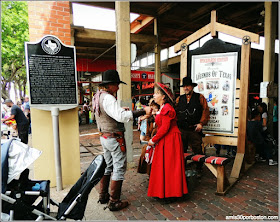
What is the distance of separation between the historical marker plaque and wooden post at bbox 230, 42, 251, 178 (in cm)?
330

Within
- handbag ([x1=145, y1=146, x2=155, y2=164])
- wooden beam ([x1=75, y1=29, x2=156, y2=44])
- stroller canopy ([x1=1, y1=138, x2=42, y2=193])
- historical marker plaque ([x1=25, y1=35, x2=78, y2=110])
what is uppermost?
wooden beam ([x1=75, y1=29, x2=156, y2=44])

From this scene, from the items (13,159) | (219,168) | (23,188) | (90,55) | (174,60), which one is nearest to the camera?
(13,159)

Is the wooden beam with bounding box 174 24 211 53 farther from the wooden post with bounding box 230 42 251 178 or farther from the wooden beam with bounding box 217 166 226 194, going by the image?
the wooden beam with bounding box 217 166 226 194

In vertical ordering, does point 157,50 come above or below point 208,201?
above

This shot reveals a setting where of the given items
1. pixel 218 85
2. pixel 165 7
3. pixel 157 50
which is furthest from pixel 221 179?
pixel 157 50

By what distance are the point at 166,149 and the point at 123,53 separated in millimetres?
2575

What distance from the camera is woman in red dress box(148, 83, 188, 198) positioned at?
3.11m

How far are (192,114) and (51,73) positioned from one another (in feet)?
9.41

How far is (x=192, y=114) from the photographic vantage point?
420cm

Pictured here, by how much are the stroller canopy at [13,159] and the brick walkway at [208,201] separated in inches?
60.1

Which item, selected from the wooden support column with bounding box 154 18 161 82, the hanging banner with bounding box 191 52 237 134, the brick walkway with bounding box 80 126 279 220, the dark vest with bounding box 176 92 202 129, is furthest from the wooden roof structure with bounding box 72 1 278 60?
the brick walkway with bounding box 80 126 279 220

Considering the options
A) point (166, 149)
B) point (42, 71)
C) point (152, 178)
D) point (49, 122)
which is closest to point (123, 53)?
point (42, 71)

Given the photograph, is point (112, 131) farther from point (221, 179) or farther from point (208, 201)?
point (221, 179)

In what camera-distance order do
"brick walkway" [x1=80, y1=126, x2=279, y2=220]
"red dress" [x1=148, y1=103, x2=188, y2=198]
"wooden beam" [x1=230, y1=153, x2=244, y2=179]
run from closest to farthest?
"brick walkway" [x1=80, y1=126, x2=279, y2=220]
"red dress" [x1=148, y1=103, x2=188, y2=198]
"wooden beam" [x1=230, y1=153, x2=244, y2=179]
